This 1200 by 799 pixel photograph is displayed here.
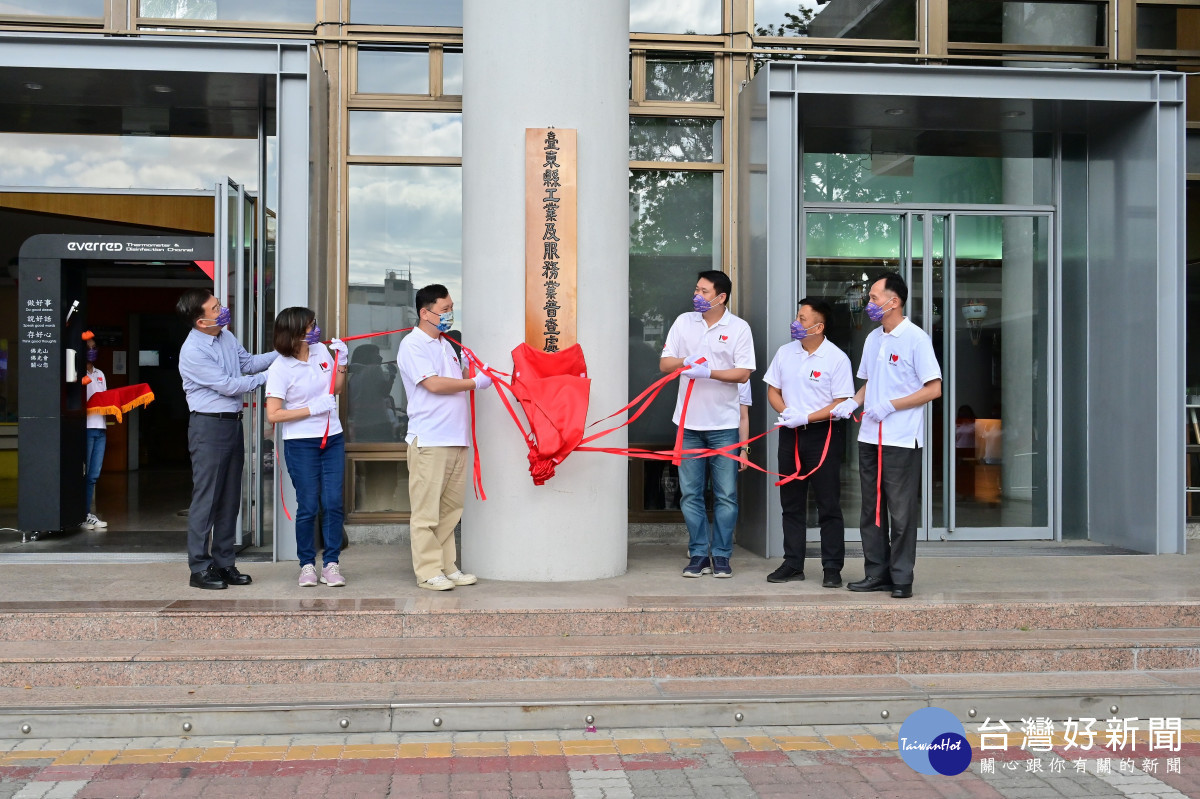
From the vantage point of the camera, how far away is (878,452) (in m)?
6.49

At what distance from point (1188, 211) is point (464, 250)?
6.48 m

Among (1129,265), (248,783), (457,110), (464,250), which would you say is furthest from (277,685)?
(1129,265)

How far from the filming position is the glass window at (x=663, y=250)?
861 cm

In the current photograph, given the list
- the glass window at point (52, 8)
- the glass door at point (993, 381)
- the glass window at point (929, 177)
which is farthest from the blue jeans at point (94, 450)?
the glass door at point (993, 381)

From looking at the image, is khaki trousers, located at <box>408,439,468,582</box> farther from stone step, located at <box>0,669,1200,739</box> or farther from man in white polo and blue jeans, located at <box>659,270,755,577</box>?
man in white polo and blue jeans, located at <box>659,270,755,577</box>

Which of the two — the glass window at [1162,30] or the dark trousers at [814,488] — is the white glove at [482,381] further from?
the glass window at [1162,30]

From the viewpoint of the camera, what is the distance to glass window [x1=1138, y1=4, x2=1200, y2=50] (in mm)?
9031

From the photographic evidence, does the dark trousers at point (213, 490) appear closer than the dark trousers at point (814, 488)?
Yes

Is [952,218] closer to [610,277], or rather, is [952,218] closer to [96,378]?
[610,277]

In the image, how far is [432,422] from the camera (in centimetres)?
641

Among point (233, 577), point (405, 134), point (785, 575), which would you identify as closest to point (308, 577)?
point (233, 577)

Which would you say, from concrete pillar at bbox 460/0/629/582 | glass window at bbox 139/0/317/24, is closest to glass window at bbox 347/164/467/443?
glass window at bbox 139/0/317/24

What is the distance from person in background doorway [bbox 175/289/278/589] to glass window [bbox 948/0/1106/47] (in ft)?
20.2

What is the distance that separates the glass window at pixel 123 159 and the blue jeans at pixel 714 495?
4319mm
